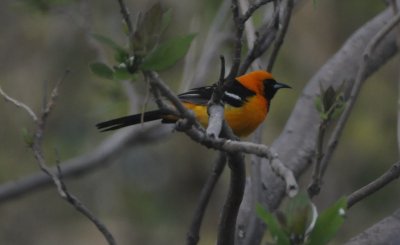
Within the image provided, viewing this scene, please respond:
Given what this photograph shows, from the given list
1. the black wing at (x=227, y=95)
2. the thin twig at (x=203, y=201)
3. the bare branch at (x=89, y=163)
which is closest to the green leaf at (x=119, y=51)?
the thin twig at (x=203, y=201)

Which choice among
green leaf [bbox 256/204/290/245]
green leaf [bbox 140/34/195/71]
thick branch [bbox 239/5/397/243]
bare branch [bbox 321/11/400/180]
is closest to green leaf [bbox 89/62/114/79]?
green leaf [bbox 140/34/195/71]

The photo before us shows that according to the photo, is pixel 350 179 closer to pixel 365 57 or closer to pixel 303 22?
pixel 303 22

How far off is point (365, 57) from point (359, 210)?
4626mm

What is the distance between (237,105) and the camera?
482cm

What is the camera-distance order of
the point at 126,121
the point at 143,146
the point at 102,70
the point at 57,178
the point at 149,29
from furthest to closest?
the point at 143,146 < the point at 126,121 < the point at 57,178 < the point at 102,70 < the point at 149,29

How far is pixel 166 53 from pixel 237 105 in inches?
110

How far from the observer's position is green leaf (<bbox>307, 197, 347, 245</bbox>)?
1928mm

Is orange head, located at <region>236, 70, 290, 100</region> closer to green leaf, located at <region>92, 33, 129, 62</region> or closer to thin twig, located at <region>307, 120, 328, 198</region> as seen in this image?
thin twig, located at <region>307, 120, 328, 198</region>

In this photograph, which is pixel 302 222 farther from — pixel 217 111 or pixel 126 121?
pixel 126 121

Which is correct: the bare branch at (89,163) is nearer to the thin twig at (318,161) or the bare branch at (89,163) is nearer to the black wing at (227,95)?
the black wing at (227,95)

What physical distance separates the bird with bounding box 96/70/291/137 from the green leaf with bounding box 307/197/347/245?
7.48 ft

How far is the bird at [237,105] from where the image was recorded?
4.39 m

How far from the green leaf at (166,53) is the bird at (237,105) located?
215cm

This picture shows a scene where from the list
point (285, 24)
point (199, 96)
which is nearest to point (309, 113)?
point (199, 96)
